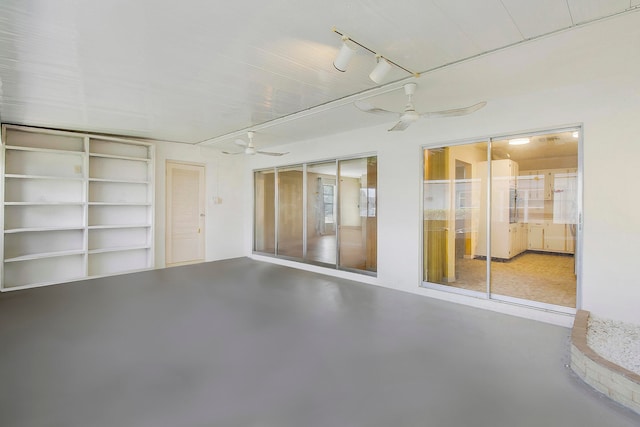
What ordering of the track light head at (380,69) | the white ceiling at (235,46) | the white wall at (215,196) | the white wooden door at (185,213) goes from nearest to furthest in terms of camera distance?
1. the white ceiling at (235,46)
2. the track light head at (380,69)
3. the white wall at (215,196)
4. the white wooden door at (185,213)

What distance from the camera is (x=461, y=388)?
2213mm

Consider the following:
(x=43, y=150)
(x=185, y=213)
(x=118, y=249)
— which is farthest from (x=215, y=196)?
(x=43, y=150)

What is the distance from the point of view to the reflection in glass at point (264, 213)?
24.0 ft

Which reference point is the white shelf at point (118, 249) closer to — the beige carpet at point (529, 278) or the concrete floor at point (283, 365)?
the concrete floor at point (283, 365)

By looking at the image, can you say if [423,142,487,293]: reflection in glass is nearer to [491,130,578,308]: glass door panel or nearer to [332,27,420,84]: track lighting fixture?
[491,130,578,308]: glass door panel

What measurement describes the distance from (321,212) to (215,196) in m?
2.80

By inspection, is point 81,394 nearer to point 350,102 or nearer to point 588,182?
point 350,102

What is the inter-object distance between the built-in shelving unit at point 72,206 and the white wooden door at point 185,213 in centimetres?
49

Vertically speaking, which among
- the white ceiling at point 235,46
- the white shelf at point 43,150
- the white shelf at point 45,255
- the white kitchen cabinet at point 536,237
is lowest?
the white shelf at point 45,255

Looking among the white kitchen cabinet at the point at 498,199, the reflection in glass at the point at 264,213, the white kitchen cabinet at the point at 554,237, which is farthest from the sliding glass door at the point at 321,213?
the white kitchen cabinet at the point at 554,237

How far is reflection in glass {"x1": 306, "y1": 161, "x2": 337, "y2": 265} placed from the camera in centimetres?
594

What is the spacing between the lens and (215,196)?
23.9ft

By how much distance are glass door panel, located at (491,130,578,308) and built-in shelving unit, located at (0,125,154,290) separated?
246 inches

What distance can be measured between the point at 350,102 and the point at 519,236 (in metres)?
3.68
